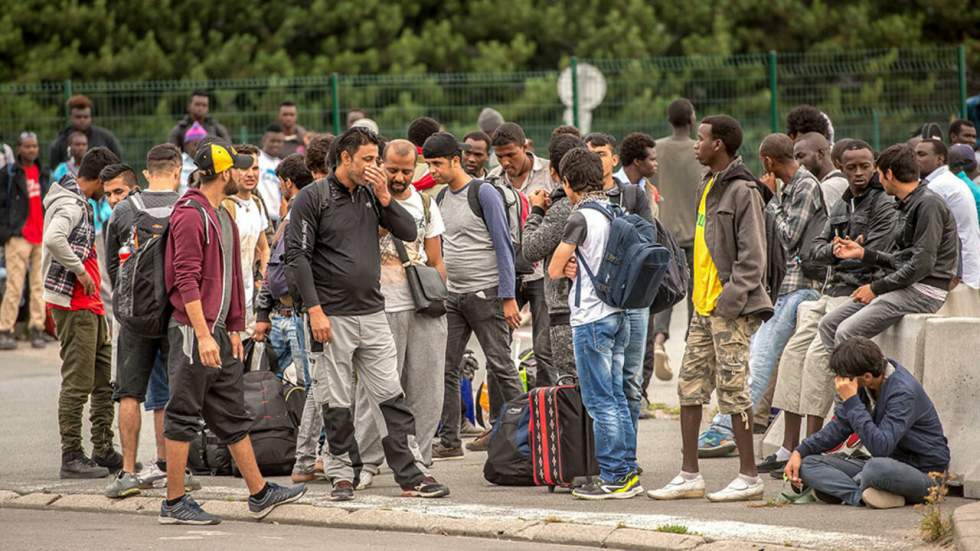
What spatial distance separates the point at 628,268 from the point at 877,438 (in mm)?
1666

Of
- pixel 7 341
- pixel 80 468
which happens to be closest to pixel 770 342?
pixel 80 468

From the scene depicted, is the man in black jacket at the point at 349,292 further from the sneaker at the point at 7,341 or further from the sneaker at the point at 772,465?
the sneaker at the point at 7,341

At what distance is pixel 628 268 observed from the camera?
368 inches

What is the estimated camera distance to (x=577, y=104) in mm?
21500

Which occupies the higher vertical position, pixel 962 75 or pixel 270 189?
pixel 962 75

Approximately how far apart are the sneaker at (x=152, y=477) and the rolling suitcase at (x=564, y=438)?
236 centimetres

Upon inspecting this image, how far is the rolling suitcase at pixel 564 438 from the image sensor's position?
9797 mm

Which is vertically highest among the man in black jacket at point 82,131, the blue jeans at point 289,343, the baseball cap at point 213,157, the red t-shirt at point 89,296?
the man in black jacket at point 82,131

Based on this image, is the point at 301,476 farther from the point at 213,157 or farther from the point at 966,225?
the point at 966,225

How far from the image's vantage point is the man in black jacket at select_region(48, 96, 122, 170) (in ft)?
59.6

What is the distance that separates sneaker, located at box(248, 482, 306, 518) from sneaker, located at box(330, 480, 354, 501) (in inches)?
8.9

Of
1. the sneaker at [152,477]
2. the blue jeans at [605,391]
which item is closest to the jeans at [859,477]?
the blue jeans at [605,391]

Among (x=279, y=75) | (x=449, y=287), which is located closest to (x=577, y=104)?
(x=279, y=75)

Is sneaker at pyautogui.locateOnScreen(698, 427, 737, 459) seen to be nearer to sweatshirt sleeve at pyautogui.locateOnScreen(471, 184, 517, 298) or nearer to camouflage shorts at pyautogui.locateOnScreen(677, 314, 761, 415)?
camouflage shorts at pyautogui.locateOnScreen(677, 314, 761, 415)
